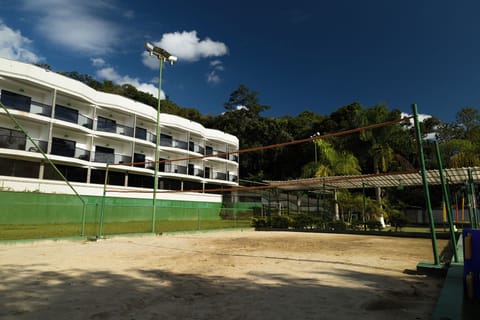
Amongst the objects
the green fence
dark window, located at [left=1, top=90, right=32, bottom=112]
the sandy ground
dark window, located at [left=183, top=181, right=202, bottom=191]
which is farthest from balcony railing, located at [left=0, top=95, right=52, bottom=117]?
the sandy ground

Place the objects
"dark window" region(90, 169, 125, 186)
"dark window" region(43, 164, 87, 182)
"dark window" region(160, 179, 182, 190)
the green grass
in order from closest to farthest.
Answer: the green grass, "dark window" region(43, 164, 87, 182), "dark window" region(90, 169, 125, 186), "dark window" region(160, 179, 182, 190)

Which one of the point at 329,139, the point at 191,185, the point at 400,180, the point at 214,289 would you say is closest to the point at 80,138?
the point at 191,185

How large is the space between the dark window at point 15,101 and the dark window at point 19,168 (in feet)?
14.7

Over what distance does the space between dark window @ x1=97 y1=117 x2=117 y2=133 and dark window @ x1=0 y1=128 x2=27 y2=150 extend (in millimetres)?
8116

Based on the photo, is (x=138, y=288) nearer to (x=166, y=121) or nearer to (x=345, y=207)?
(x=345, y=207)

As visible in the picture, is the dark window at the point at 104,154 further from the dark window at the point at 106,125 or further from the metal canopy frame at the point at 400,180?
the metal canopy frame at the point at 400,180

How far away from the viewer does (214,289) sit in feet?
15.7

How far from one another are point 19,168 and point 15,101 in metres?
5.67

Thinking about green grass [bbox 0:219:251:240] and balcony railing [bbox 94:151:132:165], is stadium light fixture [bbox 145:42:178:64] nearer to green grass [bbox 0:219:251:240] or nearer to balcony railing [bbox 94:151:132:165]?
green grass [bbox 0:219:251:240]

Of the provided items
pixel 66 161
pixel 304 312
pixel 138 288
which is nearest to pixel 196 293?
pixel 138 288

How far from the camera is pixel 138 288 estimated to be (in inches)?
191

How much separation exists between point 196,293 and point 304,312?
163 cm

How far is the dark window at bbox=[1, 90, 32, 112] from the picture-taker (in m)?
26.8

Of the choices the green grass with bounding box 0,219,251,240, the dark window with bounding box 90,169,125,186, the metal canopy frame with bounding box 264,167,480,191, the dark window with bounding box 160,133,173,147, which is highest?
the dark window with bounding box 160,133,173,147
